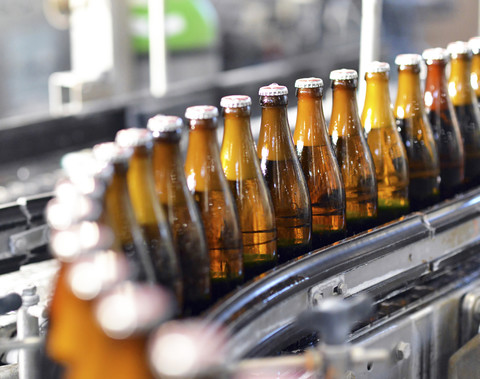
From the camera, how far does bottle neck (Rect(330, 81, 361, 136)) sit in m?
0.99

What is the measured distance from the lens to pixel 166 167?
750mm

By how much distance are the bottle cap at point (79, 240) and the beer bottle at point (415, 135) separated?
25.8 inches

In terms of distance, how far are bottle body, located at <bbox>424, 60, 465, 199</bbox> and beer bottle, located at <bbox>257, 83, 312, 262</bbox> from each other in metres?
0.36

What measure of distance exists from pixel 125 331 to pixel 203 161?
340 mm

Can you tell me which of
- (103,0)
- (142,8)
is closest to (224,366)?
(103,0)

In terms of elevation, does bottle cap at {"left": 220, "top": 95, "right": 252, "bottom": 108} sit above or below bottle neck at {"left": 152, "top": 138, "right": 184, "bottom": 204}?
above

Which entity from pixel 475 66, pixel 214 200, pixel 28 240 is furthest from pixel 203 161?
pixel 475 66

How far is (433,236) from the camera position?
42.0 inches

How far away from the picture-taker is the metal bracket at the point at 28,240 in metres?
1.18

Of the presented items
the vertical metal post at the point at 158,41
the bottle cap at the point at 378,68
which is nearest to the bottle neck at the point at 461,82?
the bottle cap at the point at 378,68

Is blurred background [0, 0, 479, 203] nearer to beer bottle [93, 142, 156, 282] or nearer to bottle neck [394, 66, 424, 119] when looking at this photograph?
bottle neck [394, 66, 424, 119]

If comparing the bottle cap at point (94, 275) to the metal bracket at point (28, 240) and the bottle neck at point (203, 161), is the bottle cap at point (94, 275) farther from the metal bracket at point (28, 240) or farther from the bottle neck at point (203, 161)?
the metal bracket at point (28, 240)

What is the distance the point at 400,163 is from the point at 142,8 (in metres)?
4.37

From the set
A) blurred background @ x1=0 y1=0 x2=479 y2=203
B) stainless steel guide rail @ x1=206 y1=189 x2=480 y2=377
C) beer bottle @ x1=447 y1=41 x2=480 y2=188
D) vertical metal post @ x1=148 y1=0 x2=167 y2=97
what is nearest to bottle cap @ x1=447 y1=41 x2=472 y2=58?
beer bottle @ x1=447 y1=41 x2=480 y2=188
